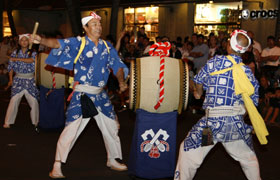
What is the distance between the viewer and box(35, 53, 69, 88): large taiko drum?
26.5ft

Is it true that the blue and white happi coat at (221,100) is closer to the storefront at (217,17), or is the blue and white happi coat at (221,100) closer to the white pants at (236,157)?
the white pants at (236,157)

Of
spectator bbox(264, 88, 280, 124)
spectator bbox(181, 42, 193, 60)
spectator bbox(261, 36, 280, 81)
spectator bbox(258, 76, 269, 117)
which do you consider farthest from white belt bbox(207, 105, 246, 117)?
spectator bbox(181, 42, 193, 60)

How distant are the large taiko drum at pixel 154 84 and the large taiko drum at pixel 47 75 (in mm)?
3248

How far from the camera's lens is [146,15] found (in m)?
21.5

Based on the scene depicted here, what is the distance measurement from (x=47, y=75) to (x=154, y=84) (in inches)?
143

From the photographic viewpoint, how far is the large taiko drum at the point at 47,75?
8.09 metres

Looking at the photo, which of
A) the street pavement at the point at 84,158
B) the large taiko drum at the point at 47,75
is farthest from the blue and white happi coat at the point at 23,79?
the street pavement at the point at 84,158

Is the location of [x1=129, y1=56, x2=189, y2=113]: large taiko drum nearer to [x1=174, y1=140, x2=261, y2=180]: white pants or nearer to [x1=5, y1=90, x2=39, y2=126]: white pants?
[x1=174, y1=140, x2=261, y2=180]: white pants

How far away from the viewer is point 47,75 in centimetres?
824

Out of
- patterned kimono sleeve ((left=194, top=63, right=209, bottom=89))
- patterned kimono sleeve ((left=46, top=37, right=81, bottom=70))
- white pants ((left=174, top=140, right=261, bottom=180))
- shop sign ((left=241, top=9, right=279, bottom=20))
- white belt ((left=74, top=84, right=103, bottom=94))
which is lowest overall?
white pants ((left=174, top=140, right=261, bottom=180))

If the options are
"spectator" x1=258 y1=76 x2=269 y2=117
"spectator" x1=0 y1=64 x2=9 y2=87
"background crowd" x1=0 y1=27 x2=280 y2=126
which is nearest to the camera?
"background crowd" x1=0 y1=27 x2=280 y2=126

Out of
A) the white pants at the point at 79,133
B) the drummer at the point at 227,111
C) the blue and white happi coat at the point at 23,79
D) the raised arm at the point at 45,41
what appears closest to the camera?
the drummer at the point at 227,111

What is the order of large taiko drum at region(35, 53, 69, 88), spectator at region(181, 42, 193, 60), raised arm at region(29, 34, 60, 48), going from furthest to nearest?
spectator at region(181, 42, 193, 60) → large taiko drum at region(35, 53, 69, 88) → raised arm at region(29, 34, 60, 48)

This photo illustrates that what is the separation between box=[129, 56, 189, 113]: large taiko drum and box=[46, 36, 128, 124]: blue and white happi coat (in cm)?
61
